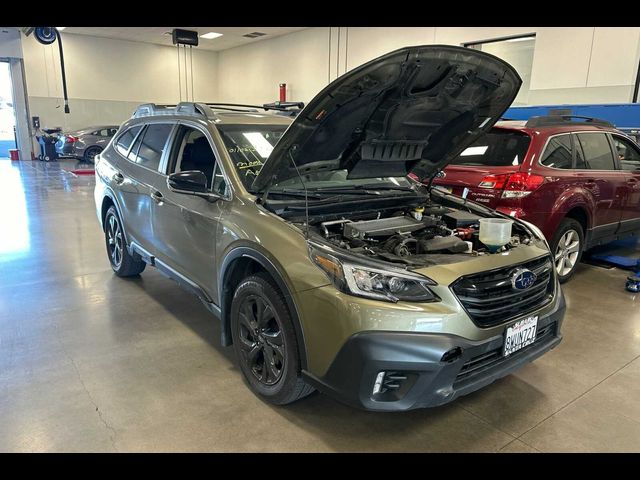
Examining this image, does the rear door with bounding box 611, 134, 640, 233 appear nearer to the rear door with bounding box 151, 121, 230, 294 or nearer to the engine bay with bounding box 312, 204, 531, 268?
the engine bay with bounding box 312, 204, 531, 268

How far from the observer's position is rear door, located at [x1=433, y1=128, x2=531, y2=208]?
4.14 meters

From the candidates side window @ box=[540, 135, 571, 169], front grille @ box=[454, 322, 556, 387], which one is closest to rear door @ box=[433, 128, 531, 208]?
side window @ box=[540, 135, 571, 169]

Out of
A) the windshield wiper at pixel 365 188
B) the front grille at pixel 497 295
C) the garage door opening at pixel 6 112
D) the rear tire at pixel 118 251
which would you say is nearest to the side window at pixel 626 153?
the windshield wiper at pixel 365 188

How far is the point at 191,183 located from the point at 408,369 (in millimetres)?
1591

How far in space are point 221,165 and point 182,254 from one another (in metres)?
0.74

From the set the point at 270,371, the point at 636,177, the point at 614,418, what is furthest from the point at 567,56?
the point at 270,371

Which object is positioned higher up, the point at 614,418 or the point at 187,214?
the point at 187,214

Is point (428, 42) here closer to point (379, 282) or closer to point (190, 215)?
point (190, 215)

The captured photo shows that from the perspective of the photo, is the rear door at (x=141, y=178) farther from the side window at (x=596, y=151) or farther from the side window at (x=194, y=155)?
the side window at (x=596, y=151)

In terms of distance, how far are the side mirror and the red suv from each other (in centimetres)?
237

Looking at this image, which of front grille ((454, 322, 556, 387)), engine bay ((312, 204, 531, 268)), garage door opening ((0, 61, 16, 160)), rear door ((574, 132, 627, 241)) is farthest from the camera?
garage door opening ((0, 61, 16, 160))

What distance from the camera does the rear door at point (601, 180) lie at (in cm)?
455
